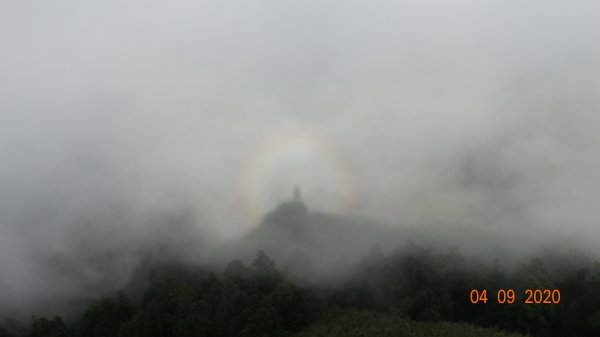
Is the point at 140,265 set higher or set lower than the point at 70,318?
higher

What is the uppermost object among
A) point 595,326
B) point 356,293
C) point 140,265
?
point 140,265

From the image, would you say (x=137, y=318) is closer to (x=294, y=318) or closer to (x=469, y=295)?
(x=294, y=318)

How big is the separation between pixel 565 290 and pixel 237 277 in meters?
42.3

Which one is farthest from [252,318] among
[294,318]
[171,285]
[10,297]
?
[10,297]

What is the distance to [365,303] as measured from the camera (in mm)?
78438

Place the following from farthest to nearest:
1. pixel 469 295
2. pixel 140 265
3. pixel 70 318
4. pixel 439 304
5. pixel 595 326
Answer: pixel 140 265 < pixel 70 318 < pixel 469 295 < pixel 439 304 < pixel 595 326

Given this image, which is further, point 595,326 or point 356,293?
point 356,293

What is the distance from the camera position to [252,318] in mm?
67188
